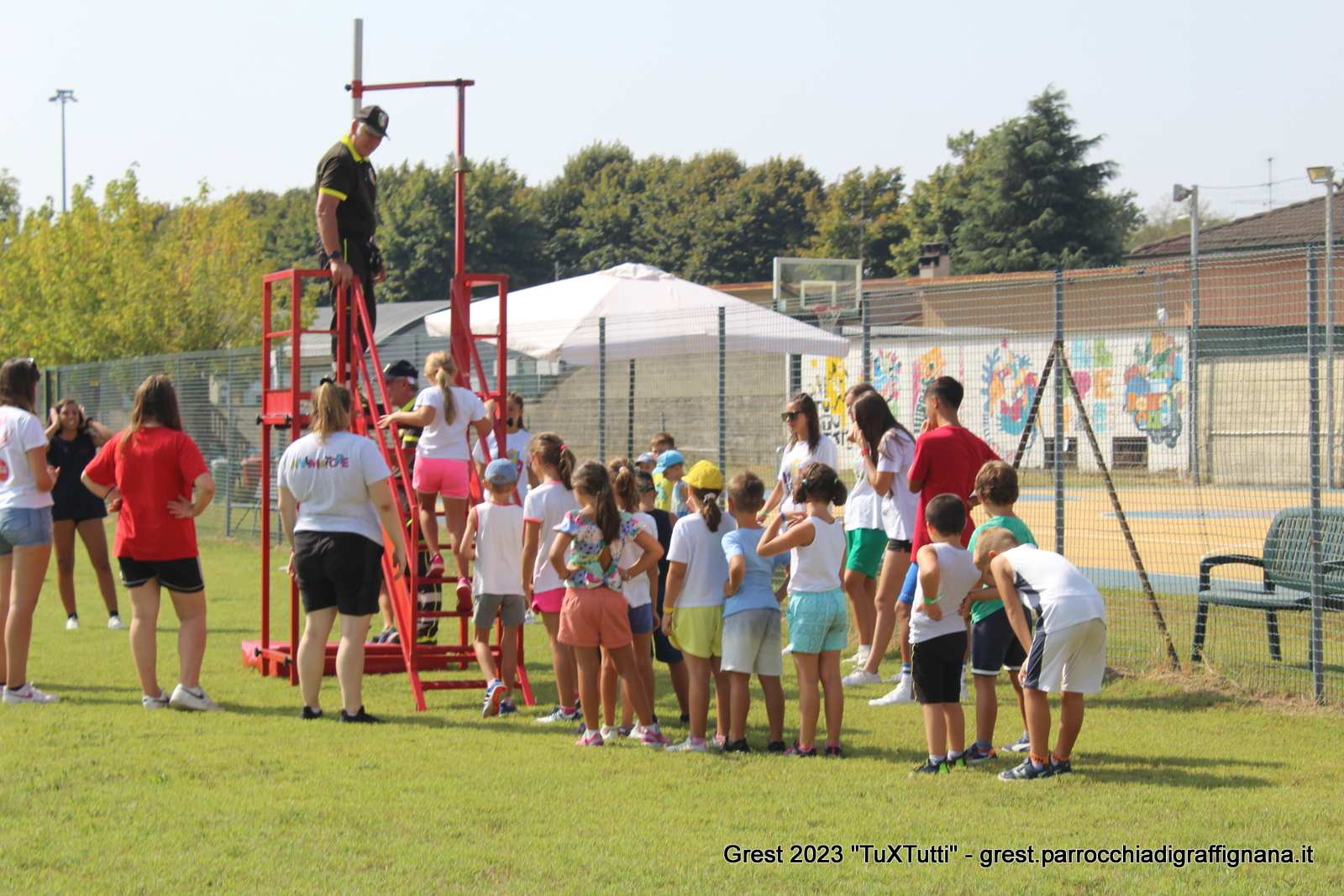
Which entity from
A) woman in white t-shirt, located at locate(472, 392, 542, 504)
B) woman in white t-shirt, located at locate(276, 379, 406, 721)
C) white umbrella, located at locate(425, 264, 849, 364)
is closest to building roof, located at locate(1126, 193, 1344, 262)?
white umbrella, located at locate(425, 264, 849, 364)

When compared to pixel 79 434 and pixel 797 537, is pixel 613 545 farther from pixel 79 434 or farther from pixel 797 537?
pixel 79 434

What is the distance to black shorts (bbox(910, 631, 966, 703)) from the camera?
5.79 meters

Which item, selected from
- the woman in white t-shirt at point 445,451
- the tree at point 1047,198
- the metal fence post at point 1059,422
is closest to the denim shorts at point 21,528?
the woman in white t-shirt at point 445,451

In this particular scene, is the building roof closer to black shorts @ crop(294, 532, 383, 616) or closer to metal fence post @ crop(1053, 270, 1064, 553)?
metal fence post @ crop(1053, 270, 1064, 553)

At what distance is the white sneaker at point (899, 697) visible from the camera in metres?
7.46

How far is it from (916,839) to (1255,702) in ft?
11.9

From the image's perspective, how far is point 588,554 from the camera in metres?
6.35

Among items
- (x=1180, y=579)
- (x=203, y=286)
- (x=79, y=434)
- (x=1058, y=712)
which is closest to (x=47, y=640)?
(x=79, y=434)

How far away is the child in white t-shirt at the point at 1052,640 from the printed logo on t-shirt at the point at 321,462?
3424mm

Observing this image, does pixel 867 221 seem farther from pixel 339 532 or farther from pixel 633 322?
pixel 339 532

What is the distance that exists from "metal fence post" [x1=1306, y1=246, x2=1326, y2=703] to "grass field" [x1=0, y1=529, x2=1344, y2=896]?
367 mm

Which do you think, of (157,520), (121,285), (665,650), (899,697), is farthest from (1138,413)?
(121,285)

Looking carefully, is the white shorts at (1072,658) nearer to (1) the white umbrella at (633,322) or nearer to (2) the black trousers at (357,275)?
(2) the black trousers at (357,275)

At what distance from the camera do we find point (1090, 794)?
5367 mm
